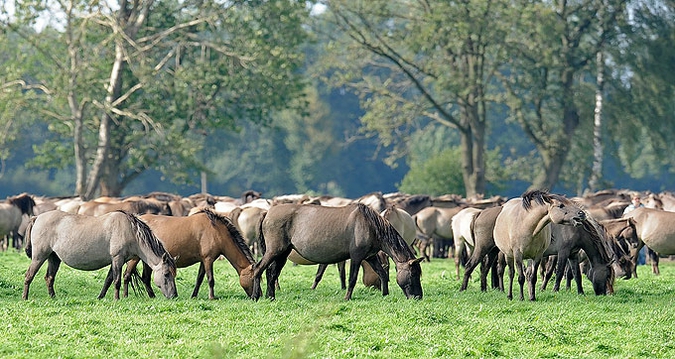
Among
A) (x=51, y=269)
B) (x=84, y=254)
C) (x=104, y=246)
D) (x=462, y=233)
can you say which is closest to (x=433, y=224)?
(x=462, y=233)

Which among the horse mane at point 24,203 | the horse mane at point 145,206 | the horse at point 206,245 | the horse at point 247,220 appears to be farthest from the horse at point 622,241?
the horse mane at point 24,203

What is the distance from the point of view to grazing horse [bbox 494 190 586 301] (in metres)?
16.1

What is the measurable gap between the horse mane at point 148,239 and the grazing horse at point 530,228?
5018 mm

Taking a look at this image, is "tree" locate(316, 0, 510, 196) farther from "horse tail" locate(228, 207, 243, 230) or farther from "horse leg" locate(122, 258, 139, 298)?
"horse leg" locate(122, 258, 139, 298)

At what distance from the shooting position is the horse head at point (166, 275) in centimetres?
1579

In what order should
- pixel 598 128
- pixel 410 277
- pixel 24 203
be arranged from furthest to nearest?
pixel 598 128 < pixel 24 203 < pixel 410 277

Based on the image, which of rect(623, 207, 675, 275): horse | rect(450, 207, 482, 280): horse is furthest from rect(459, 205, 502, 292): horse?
rect(623, 207, 675, 275): horse

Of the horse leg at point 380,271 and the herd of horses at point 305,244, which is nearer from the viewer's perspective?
the herd of horses at point 305,244

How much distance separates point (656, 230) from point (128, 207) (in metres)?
12.0

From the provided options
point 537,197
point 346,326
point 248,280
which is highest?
point 537,197

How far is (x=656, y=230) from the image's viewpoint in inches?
855

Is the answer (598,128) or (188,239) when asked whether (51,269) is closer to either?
(188,239)

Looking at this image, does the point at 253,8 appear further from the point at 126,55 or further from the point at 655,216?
the point at 655,216

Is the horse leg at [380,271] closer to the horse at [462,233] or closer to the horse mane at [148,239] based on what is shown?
the horse mane at [148,239]
